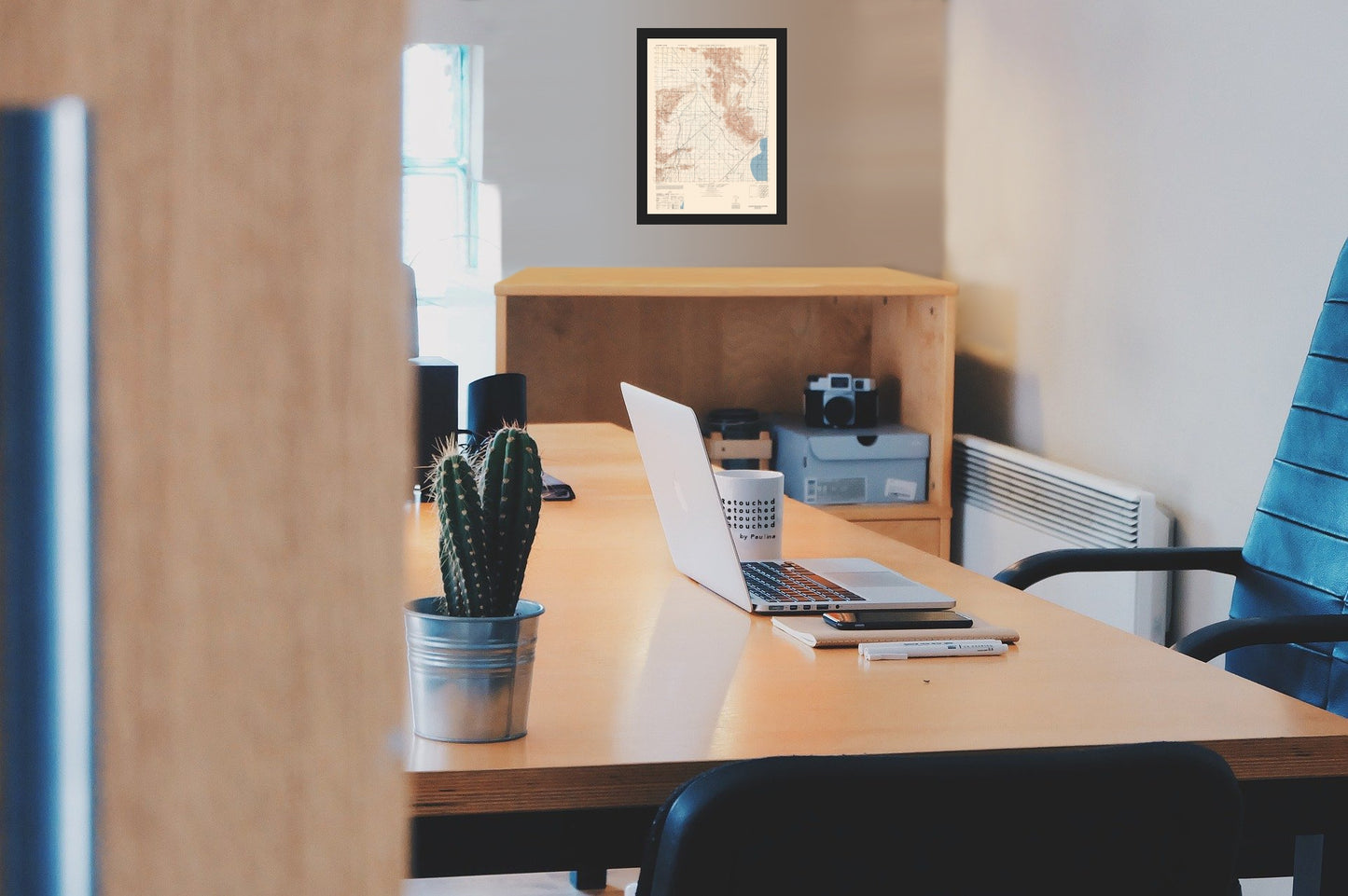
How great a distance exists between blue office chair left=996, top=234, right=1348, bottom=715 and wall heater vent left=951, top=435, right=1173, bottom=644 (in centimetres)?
83

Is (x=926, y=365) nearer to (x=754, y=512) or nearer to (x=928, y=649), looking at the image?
(x=754, y=512)

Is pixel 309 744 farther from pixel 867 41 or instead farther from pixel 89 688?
pixel 867 41

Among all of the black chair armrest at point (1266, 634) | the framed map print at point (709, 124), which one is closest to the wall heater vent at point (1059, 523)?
the framed map print at point (709, 124)

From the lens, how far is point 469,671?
1011mm

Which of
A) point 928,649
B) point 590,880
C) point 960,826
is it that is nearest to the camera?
point 960,826

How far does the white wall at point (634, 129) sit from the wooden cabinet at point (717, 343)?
13 centimetres

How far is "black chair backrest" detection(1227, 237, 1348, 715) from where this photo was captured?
174cm

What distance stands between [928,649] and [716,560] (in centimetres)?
Result: 29

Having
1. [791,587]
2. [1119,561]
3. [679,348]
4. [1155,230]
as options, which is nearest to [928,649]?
[791,587]

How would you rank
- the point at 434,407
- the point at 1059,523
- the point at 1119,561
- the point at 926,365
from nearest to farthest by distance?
the point at 1119,561 < the point at 434,407 < the point at 1059,523 < the point at 926,365

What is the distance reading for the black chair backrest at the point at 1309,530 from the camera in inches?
68.5

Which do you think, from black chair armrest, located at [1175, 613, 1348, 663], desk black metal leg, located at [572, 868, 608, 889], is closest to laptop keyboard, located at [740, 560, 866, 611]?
black chair armrest, located at [1175, 613, 1348, 663]

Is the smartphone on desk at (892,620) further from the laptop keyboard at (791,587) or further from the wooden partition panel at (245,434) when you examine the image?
the wooden partition panel at (245,434)

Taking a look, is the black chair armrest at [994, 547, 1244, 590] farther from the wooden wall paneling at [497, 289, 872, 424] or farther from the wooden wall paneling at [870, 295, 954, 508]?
the wooden wall paneling at [497, 289, 872, 424]
